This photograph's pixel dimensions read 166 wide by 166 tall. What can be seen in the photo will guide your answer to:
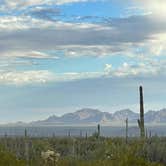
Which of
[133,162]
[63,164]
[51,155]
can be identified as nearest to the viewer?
→ [51,155]

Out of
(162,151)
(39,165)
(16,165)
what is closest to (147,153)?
(162,151)

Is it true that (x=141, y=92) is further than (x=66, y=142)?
No

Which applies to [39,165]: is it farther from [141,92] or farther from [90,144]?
[90,144]

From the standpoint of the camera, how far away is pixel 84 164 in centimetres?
2108

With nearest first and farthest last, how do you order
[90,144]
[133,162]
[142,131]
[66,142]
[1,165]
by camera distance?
[1,165]
[133,162]
[142,131]
[90,144]
[66,142]

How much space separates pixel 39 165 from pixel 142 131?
1375 cm

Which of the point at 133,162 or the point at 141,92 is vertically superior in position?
the point at 141,92

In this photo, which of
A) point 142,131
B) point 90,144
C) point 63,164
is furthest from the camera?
point 90,144

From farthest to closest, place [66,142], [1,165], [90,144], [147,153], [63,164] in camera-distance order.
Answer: [66,142] < [90,144] < [147,153] < [63,164] < [1,165]

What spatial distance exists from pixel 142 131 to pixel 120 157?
1235 centimetres

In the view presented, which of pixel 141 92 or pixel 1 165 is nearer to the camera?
pixel 1 165

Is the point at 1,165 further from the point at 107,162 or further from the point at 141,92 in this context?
the point at 141,92

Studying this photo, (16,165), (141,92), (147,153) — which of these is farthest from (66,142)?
(16,165)

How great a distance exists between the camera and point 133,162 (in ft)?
62.6
